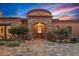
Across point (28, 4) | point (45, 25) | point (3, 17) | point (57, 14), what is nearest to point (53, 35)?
point (45, 25)

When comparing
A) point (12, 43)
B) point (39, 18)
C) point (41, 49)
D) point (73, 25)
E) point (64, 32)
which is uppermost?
point (39, 18)

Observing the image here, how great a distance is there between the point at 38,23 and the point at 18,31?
1.10 ft

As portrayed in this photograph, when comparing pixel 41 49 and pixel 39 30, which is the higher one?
pixel 39 30

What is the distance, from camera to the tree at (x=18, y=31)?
6.69ft

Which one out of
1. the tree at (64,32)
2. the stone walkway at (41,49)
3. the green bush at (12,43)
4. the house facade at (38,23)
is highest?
the house facade at (38,23)

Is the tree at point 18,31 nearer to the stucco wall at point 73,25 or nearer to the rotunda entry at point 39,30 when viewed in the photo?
the rotunda entry at point 39,30

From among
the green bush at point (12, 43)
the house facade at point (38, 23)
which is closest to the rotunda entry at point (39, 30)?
the house facade at point (38, 23)

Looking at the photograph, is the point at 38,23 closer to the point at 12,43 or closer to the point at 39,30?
A: the point at 39,30

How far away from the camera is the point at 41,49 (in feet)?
6.73

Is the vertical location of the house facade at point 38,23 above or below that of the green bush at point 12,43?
above

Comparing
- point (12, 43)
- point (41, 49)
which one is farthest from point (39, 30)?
point (12, 43)

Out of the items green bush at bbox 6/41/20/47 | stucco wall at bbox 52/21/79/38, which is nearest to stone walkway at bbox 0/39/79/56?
green bush at bbox 6/41/20/47

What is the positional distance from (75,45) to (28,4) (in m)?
0.98

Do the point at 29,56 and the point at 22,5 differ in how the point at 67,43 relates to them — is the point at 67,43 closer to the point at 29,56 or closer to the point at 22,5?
the point at 29,56
